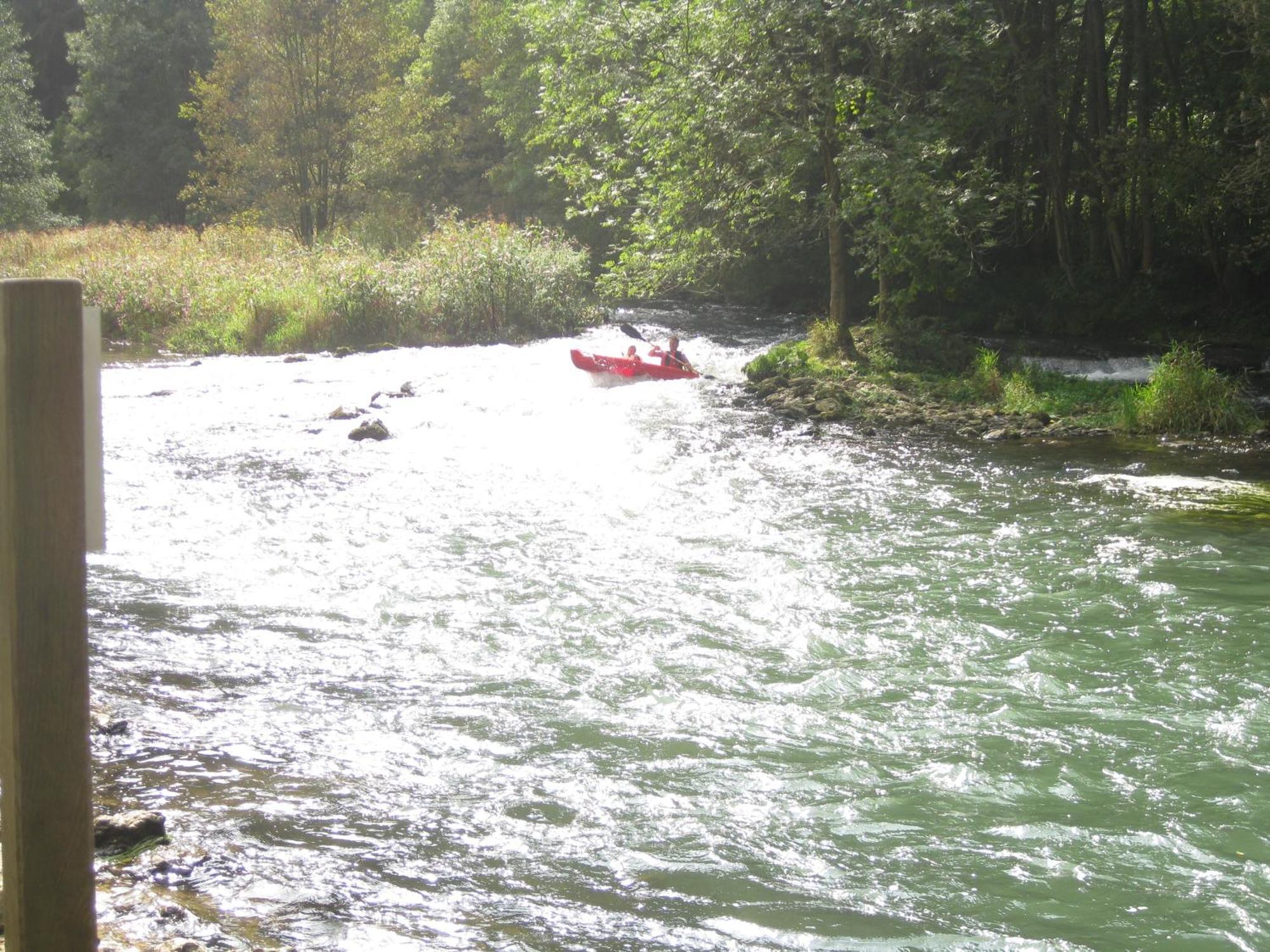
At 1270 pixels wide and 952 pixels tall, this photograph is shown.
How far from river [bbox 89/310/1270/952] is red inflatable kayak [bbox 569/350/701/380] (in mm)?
5018

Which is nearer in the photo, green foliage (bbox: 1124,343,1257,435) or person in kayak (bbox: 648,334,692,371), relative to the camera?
green foliage (bbox: 1124,343,1257,435)

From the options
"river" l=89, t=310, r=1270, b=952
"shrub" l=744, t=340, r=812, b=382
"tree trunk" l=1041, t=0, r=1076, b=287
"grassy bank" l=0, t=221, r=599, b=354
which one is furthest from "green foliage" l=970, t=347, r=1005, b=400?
"grassy bank" l=0, t=221, r=599, b=354

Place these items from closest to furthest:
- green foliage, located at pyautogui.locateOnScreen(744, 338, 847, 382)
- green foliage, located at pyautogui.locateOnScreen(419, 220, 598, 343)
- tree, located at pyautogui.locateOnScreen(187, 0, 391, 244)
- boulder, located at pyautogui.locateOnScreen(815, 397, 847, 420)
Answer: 1. boulder, located at pyautogui.locateOnScreen(815, 397, 847, 420)
2. green foliage, located at pyautogui.locateOnScreen(744, 338, 847, 382)
3. green foliage, located at pyautogui.locateOnScreen(419, 220, 598, 343)
4. tree, located at pyautogui.locateOnScreen(187, 0, 391, 244)

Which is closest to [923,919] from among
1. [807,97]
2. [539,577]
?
[539,577]

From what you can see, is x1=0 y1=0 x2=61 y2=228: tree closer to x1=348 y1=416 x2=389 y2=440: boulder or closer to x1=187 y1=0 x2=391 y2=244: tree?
x1=187 y1=0 x2=391 y2=244: tree

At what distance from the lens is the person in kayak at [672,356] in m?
17.0

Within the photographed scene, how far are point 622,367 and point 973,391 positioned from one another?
4.92 metres

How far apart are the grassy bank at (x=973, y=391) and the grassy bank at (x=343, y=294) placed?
5.95 meters

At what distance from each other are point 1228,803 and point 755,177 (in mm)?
14833

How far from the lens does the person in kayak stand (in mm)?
17016

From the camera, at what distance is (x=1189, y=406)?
1336 cm

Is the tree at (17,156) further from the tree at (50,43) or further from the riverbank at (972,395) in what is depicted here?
the riverbank at (972,395)

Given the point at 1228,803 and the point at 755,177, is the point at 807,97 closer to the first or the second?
the point at 755,177

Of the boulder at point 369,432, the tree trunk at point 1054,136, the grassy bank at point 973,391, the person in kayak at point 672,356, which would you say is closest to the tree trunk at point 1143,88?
the tree trunk at point 1054,136
